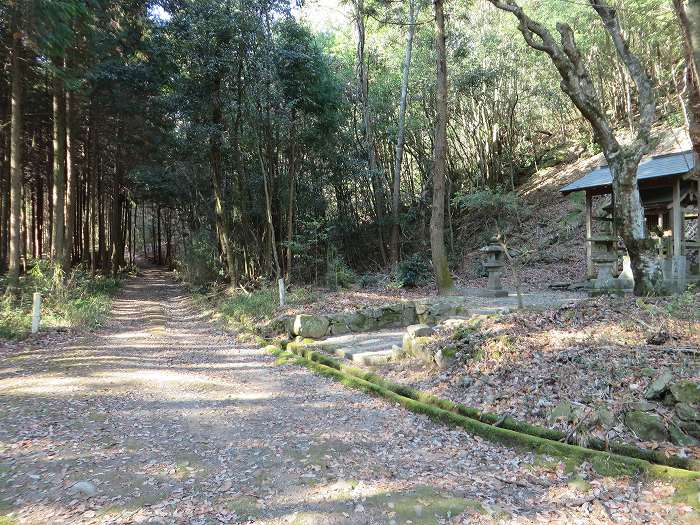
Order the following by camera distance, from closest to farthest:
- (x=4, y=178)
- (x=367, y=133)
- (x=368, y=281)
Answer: (x=368, y=281), (x=4, y=178), (x=367, y=133)

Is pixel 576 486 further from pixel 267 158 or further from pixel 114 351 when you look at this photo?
pixel 267 158

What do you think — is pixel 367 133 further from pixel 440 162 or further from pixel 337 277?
pixel 440 162

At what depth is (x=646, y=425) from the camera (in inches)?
139

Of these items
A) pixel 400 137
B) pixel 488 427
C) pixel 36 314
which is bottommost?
pixel 488 427

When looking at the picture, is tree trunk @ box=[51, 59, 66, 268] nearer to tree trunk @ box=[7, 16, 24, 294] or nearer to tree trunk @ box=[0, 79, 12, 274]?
tree trunk @ box=[7, 16, 24, 294]

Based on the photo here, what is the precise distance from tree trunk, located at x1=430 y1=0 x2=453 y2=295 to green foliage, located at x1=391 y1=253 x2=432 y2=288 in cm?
247

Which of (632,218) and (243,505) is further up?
(632,218)

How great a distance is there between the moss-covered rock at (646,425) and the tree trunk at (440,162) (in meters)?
8.15

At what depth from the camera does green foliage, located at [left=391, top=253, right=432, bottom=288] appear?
1428cm

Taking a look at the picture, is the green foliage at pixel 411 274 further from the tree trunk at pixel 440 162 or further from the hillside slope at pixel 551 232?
the tree trunk at pixel 440 162

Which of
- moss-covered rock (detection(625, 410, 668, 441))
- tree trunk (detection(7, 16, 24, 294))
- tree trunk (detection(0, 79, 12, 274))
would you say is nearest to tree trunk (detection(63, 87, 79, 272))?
tree trunk (detection(0, 79, 12, 274))

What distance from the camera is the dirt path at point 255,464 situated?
2.90 metres

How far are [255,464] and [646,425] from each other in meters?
3.14

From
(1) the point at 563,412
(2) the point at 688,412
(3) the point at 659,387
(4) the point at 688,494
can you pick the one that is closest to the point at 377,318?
(1) the point at 563,412
